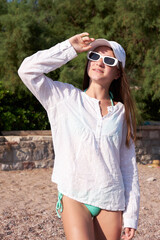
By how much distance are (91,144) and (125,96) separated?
49 centimetres

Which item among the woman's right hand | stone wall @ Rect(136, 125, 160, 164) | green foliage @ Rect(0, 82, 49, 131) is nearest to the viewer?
the woman's right hand

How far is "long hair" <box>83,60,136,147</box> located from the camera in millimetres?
1988

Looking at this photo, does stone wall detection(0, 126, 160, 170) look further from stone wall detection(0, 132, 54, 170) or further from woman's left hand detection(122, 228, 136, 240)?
woman's left hand detection(122, 228, 136, 240)

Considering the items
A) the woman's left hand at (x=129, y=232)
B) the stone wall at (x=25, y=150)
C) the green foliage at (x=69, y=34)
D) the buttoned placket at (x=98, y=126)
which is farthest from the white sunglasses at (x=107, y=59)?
the green foliage at (x=69, y=34)

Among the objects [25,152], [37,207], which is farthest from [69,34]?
[37,207]

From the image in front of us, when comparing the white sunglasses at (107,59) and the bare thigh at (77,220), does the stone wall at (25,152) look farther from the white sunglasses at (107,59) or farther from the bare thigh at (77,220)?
the bare thigh at (77,220)

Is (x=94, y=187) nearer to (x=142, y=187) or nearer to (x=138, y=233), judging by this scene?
(x=138, y=233)

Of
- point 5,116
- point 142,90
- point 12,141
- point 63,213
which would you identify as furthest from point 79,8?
point 63,213

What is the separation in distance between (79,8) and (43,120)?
311 centimetres

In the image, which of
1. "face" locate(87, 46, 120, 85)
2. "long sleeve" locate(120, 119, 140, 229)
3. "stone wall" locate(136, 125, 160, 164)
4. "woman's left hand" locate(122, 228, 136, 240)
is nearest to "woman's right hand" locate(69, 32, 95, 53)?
"face" locate(87, 46, 120, 85)

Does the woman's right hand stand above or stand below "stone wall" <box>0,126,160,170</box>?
above

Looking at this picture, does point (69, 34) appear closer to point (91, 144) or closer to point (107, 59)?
point (107, 59)

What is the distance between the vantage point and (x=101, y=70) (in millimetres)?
1984

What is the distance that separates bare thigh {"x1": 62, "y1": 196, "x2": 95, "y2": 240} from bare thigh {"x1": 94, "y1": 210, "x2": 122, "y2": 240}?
0.09m
